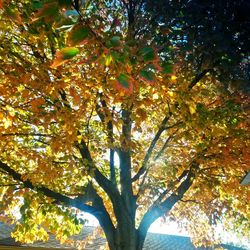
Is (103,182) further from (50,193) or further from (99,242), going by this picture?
(99,242)

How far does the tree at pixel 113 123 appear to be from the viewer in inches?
246

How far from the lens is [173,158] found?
36.8ft

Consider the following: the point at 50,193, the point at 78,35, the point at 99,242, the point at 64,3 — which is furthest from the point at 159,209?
the point at 99,242

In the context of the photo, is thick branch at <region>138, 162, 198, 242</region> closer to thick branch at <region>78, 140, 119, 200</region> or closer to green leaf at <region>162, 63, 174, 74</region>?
thick branch at <region>78, 140, 119, 200</region>

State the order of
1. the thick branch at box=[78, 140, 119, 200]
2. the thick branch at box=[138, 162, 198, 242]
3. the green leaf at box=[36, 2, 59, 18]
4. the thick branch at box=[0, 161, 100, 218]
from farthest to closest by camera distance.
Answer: the thick branch at box=[138, 162, 198, 242]
the thick branch at box=[78, 140, 119, 200]
the thick branch at box=[0, 161, 100, 218]
the green leaf at box=[36, 2, 59, 18]

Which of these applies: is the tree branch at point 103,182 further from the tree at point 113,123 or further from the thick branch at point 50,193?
the thick branch at point 50,193

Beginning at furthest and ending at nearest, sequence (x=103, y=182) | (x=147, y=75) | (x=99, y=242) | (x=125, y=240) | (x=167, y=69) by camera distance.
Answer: (x=99, y=242), (x=103, y=182), (x=125, y=240), (x=167, y=69), (x=147, y=75)

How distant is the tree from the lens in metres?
6.25

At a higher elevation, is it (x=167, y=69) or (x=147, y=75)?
(x=167, y=69)

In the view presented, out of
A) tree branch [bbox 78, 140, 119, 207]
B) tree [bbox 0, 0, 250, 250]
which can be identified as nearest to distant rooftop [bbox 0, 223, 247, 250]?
tree [bbox 0, 0, 250, 250]

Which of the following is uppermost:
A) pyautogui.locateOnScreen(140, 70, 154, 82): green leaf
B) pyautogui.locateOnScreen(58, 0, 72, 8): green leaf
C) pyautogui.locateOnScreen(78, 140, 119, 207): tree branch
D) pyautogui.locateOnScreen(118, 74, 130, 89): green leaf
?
pyautogui.locateOnScreen(78, 140, 119, 207): tree branch

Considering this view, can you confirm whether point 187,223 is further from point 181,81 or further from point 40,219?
point 181,81

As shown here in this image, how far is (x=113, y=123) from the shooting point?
739cm

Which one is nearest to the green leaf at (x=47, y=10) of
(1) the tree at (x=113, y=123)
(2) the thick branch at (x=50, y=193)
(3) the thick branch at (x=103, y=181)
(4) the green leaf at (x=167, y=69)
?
(4) the green leaf at (x=167, y=69)
